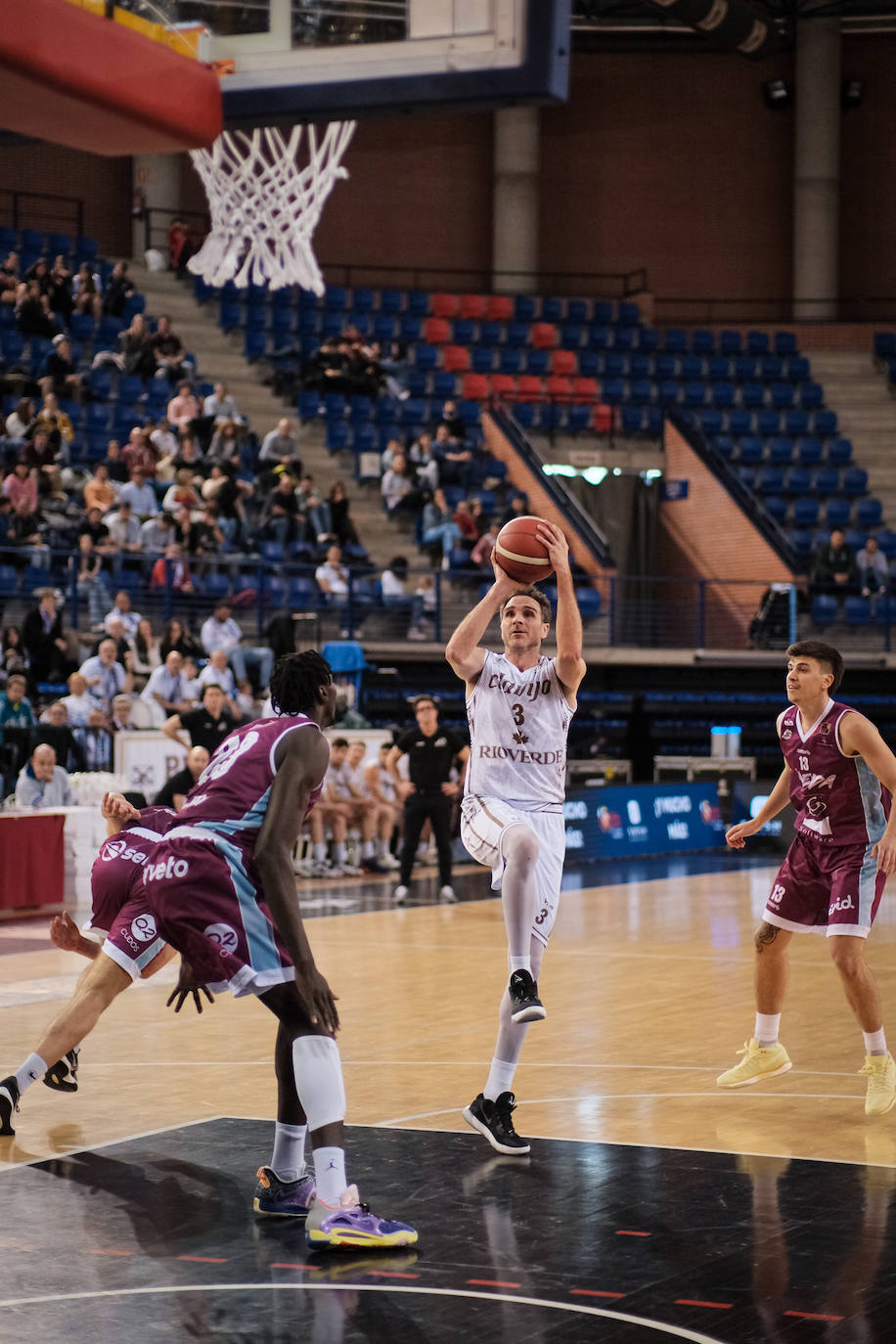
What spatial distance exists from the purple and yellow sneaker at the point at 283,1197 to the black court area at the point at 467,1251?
0.18ft

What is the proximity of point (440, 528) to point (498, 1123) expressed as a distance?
1683 centimetres

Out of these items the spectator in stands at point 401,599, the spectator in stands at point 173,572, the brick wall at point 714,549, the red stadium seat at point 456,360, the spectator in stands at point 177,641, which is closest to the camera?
the spectator in stands at point 177,641

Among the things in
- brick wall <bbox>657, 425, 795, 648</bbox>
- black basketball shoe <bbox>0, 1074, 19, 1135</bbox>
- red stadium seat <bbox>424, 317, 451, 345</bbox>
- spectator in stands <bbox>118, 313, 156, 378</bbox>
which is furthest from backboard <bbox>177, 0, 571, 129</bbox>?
red stadium seat <bbox>424, 317, 451, 345</bbox>

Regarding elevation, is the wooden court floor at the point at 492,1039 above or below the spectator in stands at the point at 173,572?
below

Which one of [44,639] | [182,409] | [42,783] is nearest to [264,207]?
[44,639]

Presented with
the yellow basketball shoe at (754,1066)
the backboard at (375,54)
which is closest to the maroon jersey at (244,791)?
the yellow basketball shoe at (754,1066)

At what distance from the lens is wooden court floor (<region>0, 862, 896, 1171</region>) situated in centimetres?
662

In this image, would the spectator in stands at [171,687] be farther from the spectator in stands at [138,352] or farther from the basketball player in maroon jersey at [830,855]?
the basketball player in maroon jersey at [830,855]

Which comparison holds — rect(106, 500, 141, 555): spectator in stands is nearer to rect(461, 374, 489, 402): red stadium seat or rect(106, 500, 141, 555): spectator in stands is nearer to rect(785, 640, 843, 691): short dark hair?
rect(461, 374, 489, 402): red stadium seat

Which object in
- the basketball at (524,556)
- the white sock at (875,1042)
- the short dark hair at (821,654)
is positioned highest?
the basketball at (524,556)

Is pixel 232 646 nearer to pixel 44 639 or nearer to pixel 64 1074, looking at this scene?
pixel 44 639

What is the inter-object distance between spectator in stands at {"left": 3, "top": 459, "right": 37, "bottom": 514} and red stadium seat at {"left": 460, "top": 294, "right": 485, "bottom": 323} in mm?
12277

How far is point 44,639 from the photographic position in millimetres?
16594

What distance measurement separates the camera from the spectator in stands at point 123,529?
18.6 m
